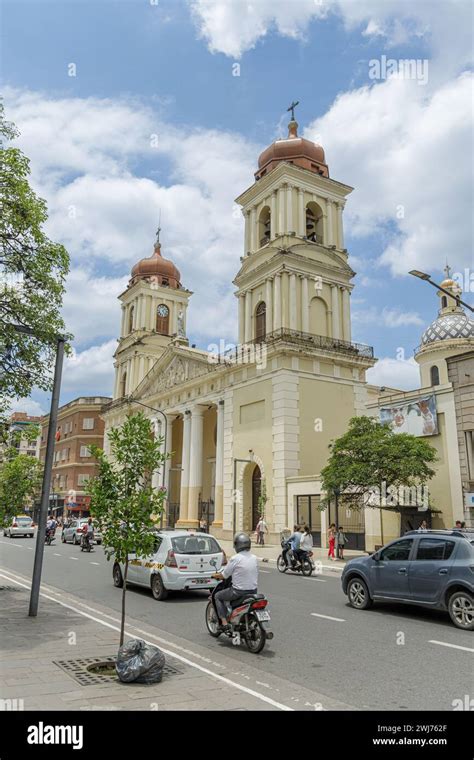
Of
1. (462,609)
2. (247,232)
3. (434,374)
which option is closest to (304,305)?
(247,232)

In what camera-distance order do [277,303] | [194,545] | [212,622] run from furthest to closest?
[277,303]
[194,545]
[212,622]

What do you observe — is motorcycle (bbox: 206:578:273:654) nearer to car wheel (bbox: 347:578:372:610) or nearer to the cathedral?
car wheel (bbox: 347:578:372:610)

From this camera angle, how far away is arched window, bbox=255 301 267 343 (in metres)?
37.4

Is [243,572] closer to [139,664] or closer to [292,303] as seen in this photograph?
[139,664]

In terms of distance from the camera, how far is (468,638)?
899 centimetres

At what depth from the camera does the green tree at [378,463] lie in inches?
872

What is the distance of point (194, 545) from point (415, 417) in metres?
16.1

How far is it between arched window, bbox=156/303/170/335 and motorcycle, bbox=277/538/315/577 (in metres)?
39.5

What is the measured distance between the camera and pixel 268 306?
3650cm

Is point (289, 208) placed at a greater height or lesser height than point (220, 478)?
greater

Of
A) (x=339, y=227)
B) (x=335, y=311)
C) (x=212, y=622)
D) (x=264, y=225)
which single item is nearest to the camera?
(x=212, y=622)

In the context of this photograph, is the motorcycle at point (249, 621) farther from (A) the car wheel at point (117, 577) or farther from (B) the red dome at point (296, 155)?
(B) the red dome at point (296, 155)
